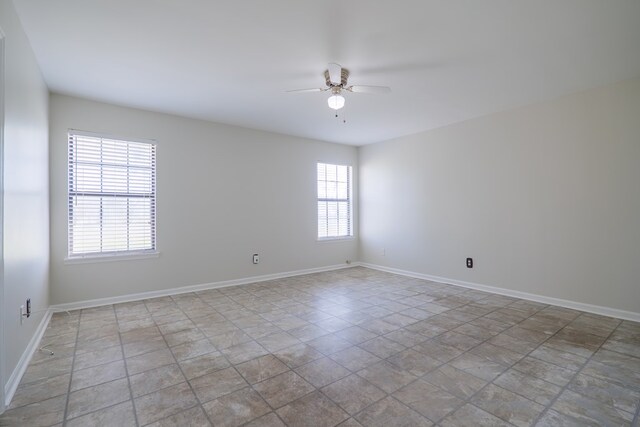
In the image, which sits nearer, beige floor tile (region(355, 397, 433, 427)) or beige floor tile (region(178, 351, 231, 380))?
beige floor tile (region(355, 397, 433, 427))

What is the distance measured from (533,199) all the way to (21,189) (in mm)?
5267

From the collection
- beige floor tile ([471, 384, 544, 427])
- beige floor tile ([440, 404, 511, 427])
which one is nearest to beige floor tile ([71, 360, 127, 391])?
beige floor tile ([440, 404, 511, 427])

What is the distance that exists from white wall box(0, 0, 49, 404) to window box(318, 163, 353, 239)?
4.03m

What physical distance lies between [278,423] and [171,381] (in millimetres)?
912

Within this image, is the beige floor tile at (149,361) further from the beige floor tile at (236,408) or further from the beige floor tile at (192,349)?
the beige floor tile at (236,408)

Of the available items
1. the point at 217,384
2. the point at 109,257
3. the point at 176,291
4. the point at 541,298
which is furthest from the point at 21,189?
the point at 541,298

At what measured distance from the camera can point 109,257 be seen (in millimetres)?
3861

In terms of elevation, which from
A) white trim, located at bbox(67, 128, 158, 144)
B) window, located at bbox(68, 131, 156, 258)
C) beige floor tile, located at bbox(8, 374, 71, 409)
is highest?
white trim, located at bbox(67, 128, 158, 144)

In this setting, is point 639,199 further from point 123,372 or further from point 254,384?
point 123,372

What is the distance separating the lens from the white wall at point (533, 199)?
331cm

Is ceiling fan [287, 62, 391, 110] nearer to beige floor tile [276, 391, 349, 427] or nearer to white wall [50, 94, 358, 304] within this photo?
white wall [50, 94, 358, 304]

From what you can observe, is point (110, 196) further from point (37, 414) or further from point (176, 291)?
point (37, 414)

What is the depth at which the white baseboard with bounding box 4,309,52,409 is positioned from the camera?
6.35 ft

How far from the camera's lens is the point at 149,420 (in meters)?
1.74
